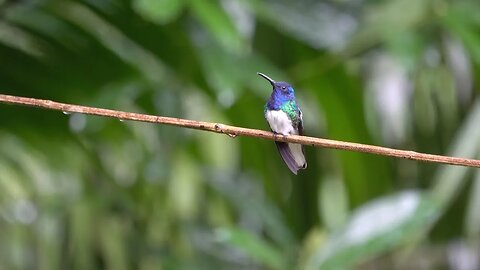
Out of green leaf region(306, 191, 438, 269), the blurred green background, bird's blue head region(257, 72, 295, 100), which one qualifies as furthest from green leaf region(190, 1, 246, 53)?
green leaf region(306, 191, 438, 269)

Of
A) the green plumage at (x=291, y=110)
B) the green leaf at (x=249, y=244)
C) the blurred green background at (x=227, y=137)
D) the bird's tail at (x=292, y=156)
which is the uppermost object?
the blurred green background at (x=227, y=137)

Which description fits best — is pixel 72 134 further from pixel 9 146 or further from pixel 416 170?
pixel 416 170

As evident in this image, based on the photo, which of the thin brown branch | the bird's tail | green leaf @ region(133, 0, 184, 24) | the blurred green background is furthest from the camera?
the blurred green background

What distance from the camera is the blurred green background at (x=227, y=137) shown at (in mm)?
980

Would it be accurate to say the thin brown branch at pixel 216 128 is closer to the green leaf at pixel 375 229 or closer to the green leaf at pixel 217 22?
the green leaf at pixel 217 22

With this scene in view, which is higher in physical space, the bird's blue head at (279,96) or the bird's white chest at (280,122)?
the bird's blue head at (279,96)

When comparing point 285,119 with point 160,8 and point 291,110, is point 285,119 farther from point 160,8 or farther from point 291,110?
point 160,8

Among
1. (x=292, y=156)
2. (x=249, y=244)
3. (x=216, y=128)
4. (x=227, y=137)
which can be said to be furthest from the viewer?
(x=227, y=137)

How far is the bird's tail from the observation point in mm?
497

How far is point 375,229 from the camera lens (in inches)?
43.2

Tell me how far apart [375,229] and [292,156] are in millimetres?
620

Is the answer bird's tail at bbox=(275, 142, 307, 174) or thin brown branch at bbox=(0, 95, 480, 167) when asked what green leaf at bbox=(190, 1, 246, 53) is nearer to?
bird's tail at bbox=(275, 142, 307, 174)

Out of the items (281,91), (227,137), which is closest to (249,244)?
(227,137)

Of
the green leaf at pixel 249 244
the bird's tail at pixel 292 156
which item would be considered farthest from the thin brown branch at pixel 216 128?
the green leaf at pixel 249 244
